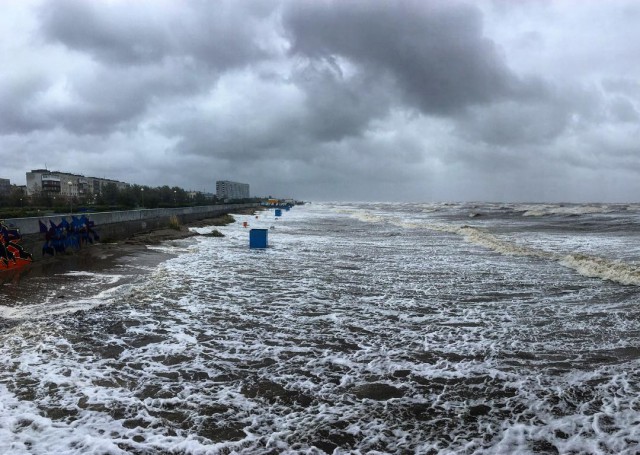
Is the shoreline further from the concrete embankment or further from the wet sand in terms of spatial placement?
the concrete embankment

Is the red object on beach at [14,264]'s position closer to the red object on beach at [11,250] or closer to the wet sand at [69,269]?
the red object on beach at [11,250]

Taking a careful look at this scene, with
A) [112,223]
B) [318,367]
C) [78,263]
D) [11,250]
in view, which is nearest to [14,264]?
[11,250]

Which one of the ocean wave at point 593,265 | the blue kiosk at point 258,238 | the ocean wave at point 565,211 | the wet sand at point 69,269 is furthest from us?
the ocean wave at point 565,211

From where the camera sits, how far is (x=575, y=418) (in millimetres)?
4055

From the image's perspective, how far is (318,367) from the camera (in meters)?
5.38

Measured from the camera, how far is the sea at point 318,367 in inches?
149

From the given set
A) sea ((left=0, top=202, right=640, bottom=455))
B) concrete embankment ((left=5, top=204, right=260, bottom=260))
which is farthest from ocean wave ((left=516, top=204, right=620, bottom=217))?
Result: sea ((left=0, top=202, right=640, bottom=455))

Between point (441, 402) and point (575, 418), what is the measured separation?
4.15ft

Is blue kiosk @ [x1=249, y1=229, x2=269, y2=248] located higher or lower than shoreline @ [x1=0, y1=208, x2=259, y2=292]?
higher

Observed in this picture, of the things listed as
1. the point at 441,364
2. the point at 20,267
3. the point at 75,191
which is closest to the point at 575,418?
the point at 441,364

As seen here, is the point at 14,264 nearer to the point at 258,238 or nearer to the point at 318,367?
the point at 258,238

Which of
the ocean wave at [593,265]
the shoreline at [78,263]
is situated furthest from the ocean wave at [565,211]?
the shoreline at [78,263]

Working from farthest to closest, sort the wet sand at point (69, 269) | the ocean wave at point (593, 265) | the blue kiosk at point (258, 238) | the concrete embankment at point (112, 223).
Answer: the blue kiosk at point (258, 238) → the concrete embankment at point (112, 223) → the ocean wave at point (593, 265) → the wet sand at point (69, 269)

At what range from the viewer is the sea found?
378 centimetres
